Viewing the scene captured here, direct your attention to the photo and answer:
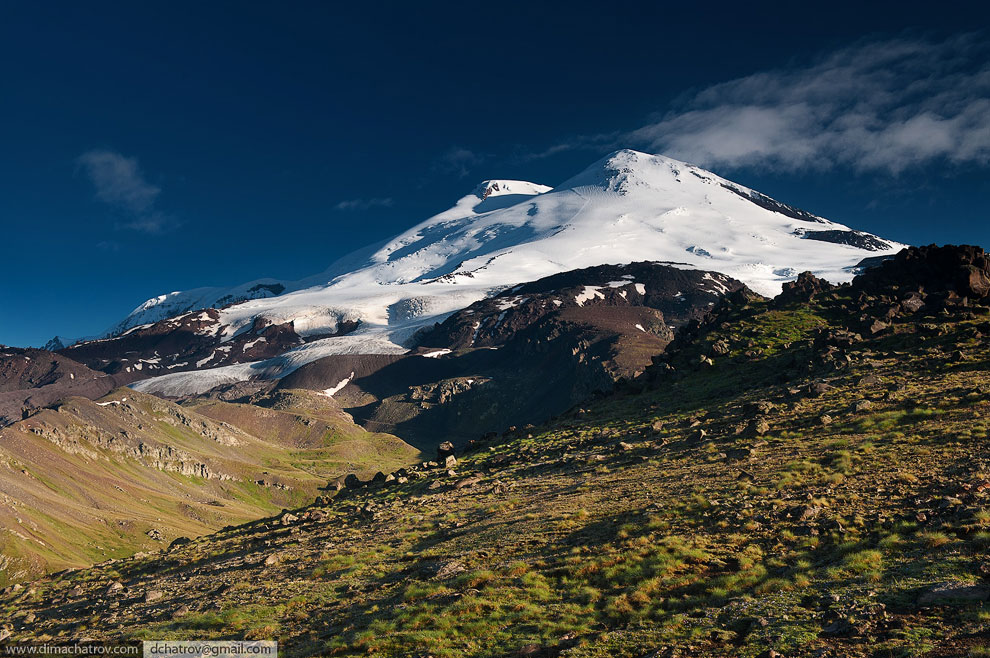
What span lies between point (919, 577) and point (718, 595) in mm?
4201

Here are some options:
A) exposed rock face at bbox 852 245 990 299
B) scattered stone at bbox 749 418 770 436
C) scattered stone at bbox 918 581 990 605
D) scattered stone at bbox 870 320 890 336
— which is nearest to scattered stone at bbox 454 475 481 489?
scattered stone at bbox 749 418 770 436

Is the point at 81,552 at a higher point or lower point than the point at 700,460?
lower

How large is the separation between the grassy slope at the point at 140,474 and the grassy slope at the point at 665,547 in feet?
151

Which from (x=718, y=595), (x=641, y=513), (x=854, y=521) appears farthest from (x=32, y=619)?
(x=854, y=521)

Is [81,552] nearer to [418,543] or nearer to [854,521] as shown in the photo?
[418,543]

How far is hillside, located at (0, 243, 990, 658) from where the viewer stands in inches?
542

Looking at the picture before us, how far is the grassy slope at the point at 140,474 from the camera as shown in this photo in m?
73.6

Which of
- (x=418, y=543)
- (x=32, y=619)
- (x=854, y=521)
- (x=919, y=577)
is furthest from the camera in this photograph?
(x=32, y=619)

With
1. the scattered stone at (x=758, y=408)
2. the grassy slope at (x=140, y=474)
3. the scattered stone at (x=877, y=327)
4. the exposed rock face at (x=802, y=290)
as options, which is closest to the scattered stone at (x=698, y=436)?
the scattered stone at (x=758, y=408)

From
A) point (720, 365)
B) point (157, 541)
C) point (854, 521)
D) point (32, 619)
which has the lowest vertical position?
point (157, 541)

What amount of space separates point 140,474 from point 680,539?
125539 millimetres

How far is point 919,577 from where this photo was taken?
1363 centimetres

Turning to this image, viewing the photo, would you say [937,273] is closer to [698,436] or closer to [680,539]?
[698,436]

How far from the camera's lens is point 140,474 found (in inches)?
4680
